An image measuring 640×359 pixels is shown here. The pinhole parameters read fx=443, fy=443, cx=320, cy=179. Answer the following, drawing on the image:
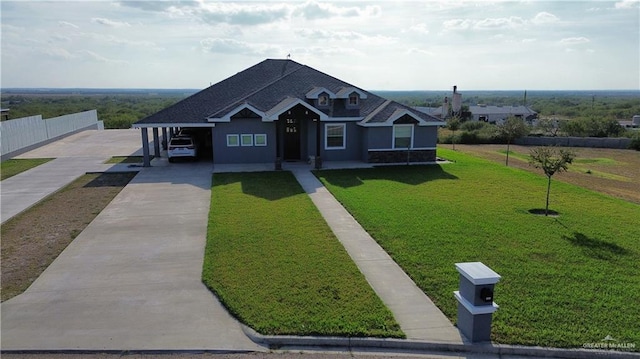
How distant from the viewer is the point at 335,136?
23.9 m

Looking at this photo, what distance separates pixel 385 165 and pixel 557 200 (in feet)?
28.6

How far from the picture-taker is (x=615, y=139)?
40.3m

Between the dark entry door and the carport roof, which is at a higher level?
the carport roof

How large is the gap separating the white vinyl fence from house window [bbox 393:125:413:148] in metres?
22.4

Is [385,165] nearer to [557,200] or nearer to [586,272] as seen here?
[557,200]

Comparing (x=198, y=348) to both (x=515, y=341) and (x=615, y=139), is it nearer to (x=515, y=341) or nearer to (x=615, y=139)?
(x=515, y=341)

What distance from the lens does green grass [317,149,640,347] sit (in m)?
7.39

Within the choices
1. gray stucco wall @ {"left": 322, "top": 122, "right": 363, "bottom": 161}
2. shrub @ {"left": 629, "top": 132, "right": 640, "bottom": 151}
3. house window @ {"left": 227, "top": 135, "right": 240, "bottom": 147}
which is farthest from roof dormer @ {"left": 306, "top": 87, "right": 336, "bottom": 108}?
shrub @ {"left": 629, "top": 132, "right": 640, "bottom": 151}

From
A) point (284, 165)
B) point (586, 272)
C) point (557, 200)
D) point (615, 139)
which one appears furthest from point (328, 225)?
point (615, 139)

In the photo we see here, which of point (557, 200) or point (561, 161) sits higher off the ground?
point (561, 161)

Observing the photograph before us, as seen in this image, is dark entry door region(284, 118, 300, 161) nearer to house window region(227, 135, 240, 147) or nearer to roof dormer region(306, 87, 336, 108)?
roof dormer region(306, 87, 336, 108)

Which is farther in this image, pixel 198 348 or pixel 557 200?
pixel 557 200

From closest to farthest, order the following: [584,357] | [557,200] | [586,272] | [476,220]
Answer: [584,357]
[586,272]
[476,220]
[557,200]

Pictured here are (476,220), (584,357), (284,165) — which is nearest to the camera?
(584,357)
